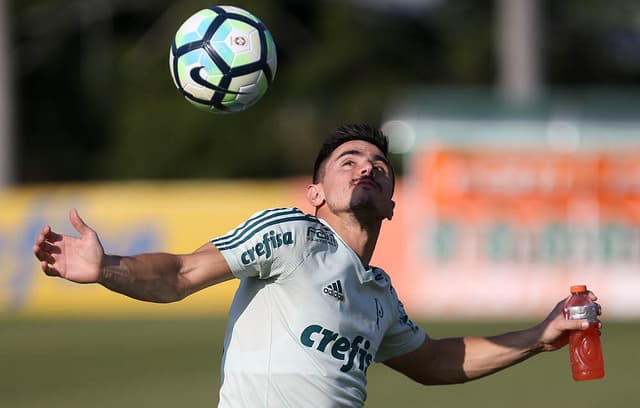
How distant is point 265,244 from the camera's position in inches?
211

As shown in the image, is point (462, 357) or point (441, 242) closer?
point (462, 357)

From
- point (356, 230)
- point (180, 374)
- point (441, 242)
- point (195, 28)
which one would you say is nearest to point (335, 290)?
point (356, 230)

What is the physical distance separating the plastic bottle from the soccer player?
6cm

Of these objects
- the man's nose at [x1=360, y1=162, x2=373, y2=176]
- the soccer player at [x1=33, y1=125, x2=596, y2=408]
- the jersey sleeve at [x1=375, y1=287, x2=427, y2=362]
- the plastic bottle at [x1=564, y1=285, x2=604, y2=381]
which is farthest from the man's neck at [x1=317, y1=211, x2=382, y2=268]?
the plastic bottle at [x1=564, y1=285, x2=604, y2=381]

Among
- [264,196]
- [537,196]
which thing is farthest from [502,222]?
[264,196]

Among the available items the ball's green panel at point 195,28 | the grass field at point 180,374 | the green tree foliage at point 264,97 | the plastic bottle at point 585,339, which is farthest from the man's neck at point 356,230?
the green tree foliage at point 264,97

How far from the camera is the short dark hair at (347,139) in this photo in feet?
19.7

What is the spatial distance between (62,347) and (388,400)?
6287mm

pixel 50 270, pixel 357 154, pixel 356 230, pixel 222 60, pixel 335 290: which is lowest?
pixel 50 270

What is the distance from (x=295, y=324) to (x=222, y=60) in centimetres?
160

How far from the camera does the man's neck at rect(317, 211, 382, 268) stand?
5805 millimetres

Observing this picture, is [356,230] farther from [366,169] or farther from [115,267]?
[115,267]

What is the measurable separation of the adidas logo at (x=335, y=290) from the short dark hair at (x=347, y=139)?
589 mm

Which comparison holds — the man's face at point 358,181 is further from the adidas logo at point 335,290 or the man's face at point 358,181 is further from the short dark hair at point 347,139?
the adidas logo at point 335,290
